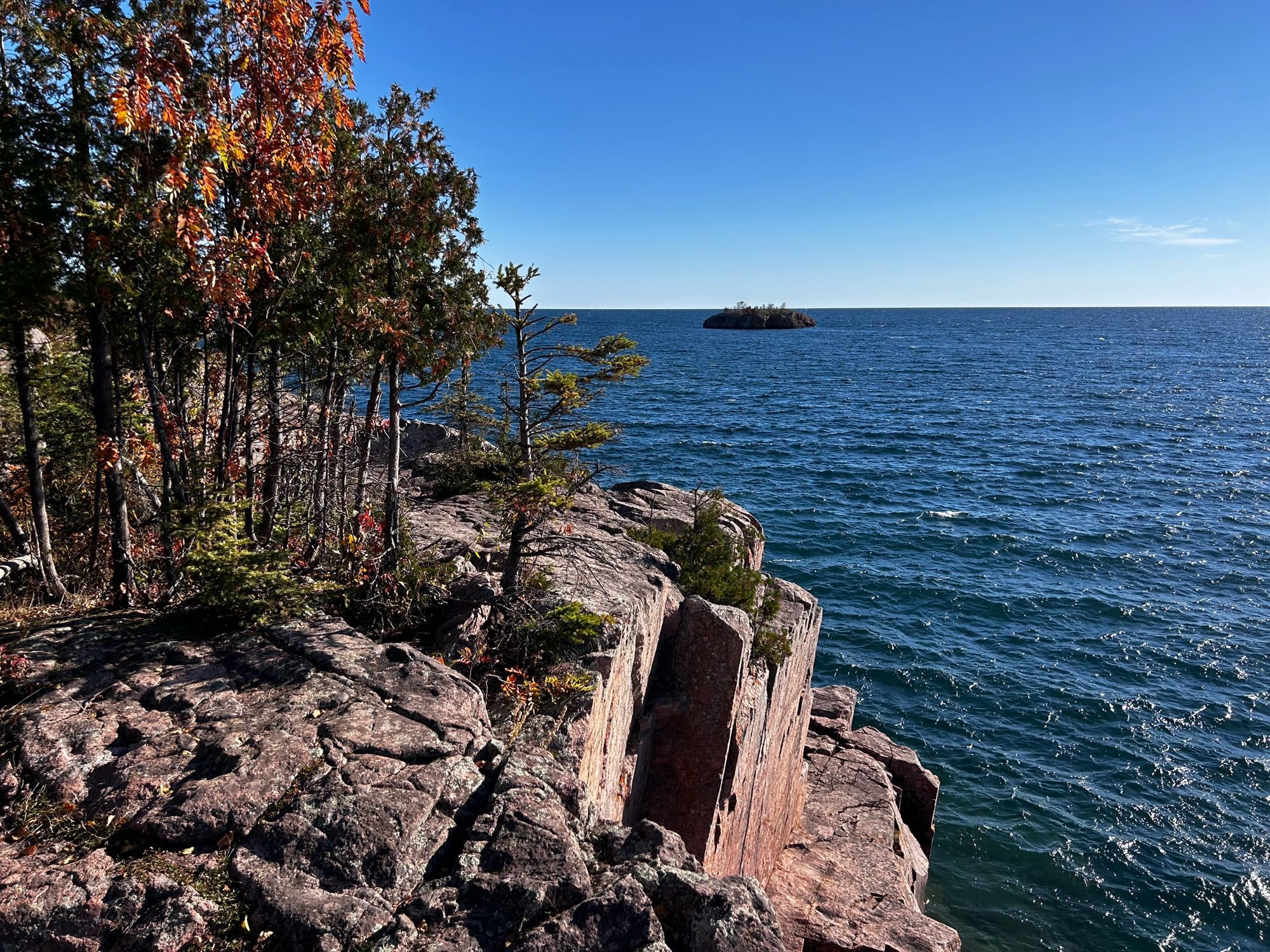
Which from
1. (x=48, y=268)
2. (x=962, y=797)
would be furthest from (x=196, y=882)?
(x=962, y=797)

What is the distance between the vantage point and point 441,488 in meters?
18.1

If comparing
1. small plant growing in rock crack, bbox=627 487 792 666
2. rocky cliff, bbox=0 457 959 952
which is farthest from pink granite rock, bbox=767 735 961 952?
rocky cliff, bbox=0 457 959 952

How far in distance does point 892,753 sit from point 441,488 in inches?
644

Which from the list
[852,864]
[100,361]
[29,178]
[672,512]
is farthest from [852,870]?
[29,178]

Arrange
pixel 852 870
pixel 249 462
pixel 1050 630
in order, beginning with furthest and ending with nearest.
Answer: pixel 1050 630 → pixel 852 870 → pixel 249 462

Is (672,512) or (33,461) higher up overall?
(33,461)

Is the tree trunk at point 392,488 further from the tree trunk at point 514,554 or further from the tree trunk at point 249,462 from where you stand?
the tree trunk at point 249,462

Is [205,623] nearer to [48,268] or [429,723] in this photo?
[429,723]

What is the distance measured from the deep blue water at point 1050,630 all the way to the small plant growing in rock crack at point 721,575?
33.9 feet

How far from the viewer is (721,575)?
16.1m

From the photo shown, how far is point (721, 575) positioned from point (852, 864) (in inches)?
345

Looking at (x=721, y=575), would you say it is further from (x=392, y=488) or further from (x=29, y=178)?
(x=29, y=178)

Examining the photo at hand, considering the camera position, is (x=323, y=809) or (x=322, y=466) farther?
(x=322, y=466)

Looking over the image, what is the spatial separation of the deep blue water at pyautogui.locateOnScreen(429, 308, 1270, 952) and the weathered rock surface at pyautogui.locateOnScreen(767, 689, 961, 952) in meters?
2.46
